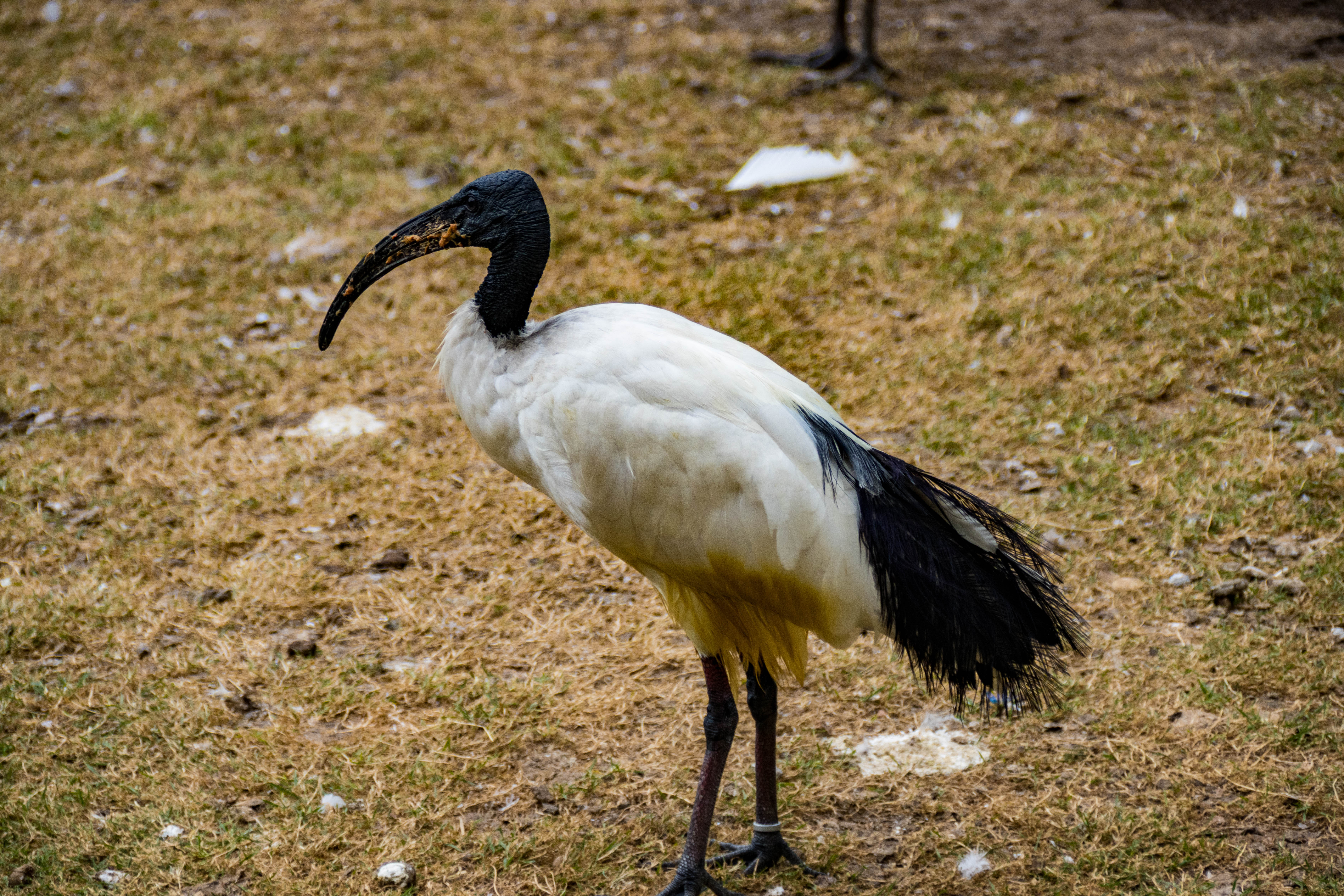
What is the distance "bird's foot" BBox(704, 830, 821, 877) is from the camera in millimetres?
3316

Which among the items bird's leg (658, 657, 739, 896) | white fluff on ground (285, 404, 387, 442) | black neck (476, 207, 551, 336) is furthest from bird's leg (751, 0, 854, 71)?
bird's leg (658, 657, 739, 896)

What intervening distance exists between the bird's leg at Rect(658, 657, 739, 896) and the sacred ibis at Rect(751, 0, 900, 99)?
218 inches

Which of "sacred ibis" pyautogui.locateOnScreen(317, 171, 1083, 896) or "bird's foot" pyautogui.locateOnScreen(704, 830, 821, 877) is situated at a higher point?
"sacred ibis" pyautogui.locateOnScreen(317, 171, 1083, 896)

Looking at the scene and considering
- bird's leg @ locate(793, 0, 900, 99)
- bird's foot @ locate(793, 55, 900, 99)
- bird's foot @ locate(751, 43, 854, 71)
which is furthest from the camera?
bird's foot @ locate(751, 43, 854, 71)

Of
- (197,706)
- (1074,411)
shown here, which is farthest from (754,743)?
(1074,411)

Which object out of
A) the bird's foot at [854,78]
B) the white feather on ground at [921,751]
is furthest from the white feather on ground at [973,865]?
the bird's foot at [854,78]

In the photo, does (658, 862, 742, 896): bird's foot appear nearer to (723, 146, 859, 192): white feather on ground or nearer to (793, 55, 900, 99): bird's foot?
(723, 146, 859, 192): white feather on ground

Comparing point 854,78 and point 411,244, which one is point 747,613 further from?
point 854,78

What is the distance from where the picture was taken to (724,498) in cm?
293

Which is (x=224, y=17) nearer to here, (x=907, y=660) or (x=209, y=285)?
(x=209, y=285)

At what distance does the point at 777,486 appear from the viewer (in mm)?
2900

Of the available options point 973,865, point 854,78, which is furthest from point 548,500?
point 854,78

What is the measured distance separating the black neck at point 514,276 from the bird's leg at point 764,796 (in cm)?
118

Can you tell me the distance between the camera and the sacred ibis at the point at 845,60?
25.9 ft
